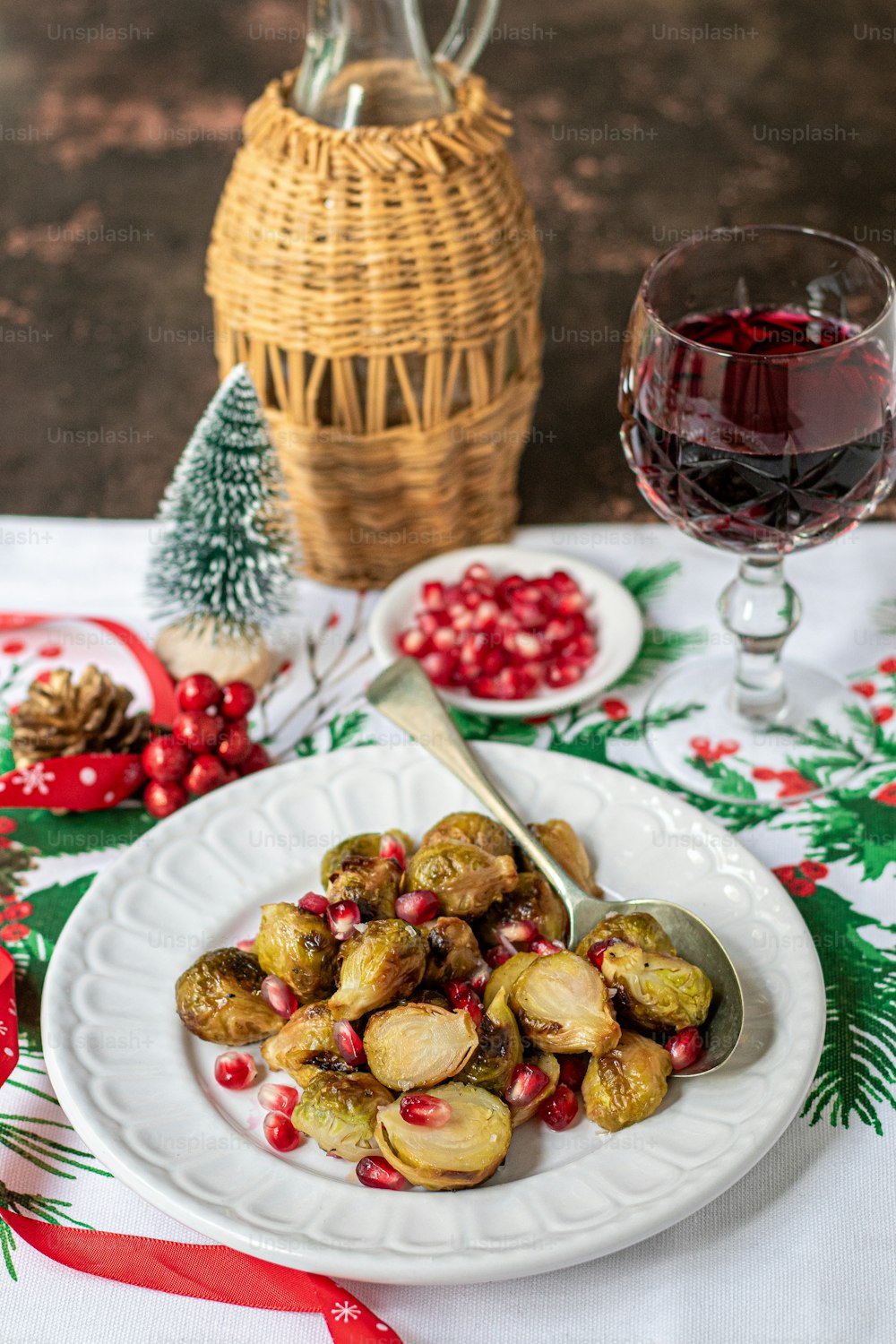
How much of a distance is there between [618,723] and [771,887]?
38cm

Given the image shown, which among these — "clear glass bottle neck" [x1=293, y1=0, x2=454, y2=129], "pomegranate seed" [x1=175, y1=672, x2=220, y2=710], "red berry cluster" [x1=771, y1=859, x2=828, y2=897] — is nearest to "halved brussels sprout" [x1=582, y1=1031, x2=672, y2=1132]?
"red berry cluster" [x1=771, y1=859, x2=828, y2=897]

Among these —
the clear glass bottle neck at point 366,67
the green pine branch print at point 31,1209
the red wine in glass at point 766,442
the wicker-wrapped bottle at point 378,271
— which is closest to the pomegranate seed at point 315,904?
the green pine branch print at point 31,1209

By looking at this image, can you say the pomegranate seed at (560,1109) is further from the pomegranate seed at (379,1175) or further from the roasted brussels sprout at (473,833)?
the roasted brussels sprout at (473,833)

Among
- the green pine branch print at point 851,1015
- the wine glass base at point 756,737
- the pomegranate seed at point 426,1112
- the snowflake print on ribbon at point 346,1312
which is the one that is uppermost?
the pomegranate seed at point 426,1112

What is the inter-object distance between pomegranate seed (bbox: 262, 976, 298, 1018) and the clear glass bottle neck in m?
1.04

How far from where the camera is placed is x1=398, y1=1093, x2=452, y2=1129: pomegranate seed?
3.38ft

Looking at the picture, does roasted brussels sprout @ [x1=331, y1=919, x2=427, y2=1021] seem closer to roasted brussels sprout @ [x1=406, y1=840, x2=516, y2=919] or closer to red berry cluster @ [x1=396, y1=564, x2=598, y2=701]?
roasted brussels sprout @ [x1=406, y1=840, x2=516, y2=919]

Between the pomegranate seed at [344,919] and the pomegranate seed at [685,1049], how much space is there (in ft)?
0.97

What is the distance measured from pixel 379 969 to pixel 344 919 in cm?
9

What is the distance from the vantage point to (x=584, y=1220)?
1.02m

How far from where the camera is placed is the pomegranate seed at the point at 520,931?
1.23 m

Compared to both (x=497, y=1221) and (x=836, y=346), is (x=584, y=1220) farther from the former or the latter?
(x=836, y=346)

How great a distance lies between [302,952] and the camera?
1.18m

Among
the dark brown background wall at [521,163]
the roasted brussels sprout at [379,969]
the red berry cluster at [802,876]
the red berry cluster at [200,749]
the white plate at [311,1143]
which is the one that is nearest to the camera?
the white plate at [311,1143]
